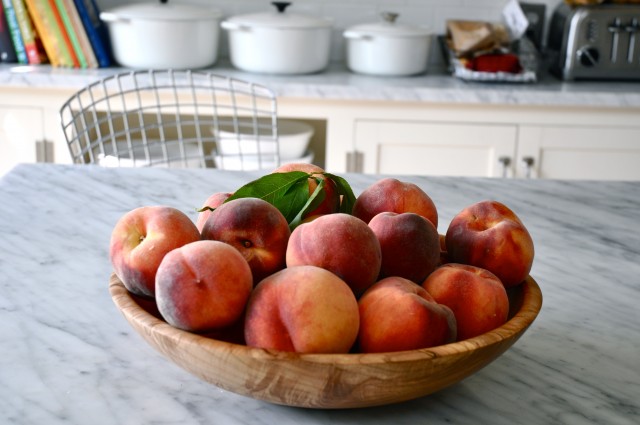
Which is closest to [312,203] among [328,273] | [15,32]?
[328,273]

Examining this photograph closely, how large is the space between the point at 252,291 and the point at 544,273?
50 cm

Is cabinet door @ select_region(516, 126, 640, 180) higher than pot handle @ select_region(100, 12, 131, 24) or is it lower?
lower

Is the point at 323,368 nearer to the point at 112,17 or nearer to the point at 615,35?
the point at 112,17

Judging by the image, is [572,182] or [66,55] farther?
[66,55]

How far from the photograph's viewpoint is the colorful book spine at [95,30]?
2613 mm

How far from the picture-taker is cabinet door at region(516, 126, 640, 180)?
2.50m

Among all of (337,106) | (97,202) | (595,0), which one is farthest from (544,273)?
(595,0)

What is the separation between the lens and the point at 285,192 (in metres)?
0.77

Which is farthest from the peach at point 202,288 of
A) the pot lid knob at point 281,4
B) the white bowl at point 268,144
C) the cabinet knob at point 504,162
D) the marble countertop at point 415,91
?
the pot lid knob at point 281,4

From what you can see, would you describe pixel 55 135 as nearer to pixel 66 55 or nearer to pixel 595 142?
pixel 66 55

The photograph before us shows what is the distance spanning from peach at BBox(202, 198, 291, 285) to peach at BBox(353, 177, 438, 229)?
0.36 ft

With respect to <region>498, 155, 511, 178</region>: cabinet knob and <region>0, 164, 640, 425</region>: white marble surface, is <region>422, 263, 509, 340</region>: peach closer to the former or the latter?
<region>0, 164, 640, 425</region>: white marble surface

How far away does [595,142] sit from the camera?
2.52 metres

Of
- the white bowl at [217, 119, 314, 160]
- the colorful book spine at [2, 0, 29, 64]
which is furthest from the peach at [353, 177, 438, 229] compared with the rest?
the colorful book spine at [2, 0, 29, 64]
